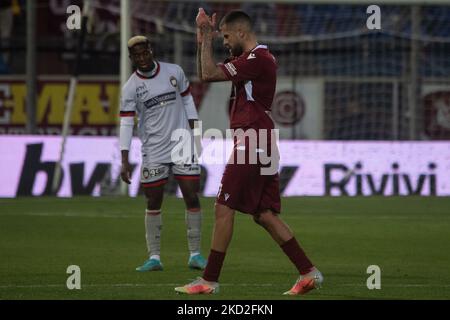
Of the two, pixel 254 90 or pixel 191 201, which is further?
pixel 191 201

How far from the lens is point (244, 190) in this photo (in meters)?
9.48

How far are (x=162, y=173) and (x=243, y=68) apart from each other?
2.98 metres

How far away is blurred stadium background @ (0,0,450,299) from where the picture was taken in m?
12.2

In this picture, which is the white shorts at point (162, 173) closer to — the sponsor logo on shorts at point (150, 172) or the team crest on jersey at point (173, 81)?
the sponsor logo on shorts at point (150, 172)

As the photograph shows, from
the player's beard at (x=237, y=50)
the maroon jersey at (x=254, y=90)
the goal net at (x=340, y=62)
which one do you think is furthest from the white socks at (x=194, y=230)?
the goal net at (x=340, y=62)

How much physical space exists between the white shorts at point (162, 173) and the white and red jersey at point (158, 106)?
0.24 ft

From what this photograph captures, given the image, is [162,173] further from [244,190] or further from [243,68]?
[243,68]

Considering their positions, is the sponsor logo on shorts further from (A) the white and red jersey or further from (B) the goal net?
(B) the goal net

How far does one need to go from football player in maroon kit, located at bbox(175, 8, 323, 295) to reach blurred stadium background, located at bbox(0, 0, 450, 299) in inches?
11.3

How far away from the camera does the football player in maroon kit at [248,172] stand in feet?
30.9

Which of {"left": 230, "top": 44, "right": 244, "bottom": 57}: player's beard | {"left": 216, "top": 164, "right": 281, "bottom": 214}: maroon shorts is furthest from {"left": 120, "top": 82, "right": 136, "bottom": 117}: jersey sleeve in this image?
{"left": 216, "top": 164, "right": 281, "bottom": 214}: maroon shorts

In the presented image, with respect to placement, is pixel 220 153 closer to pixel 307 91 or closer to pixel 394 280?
pixel 307 91

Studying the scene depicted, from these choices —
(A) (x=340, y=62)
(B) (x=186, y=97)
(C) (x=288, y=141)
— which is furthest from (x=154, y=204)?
(A) (x=340, y=62)
